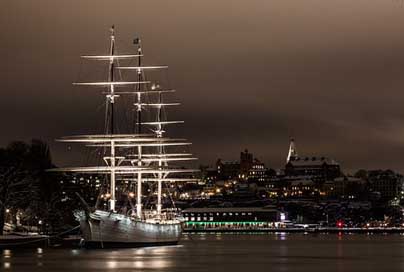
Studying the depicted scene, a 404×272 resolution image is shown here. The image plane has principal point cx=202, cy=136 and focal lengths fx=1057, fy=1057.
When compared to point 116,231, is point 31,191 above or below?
above

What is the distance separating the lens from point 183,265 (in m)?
95.2

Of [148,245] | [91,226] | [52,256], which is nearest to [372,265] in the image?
[52,256]

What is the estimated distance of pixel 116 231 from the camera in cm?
12912

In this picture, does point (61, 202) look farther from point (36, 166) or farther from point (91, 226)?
point (91, 226)

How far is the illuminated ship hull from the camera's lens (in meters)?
124

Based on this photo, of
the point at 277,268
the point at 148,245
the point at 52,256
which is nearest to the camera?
the point at 277,268

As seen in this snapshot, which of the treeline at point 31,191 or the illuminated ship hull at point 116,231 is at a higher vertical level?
the treeline at point 31,191

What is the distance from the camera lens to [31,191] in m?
126

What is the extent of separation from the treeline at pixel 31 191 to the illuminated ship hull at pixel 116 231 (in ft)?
27.8

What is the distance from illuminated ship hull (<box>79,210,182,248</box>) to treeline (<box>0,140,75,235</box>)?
848 cm

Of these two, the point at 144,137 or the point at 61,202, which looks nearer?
the point at 144,137

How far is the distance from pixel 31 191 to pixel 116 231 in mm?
11526

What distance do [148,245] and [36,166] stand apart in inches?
736

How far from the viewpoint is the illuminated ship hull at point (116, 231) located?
124 m
